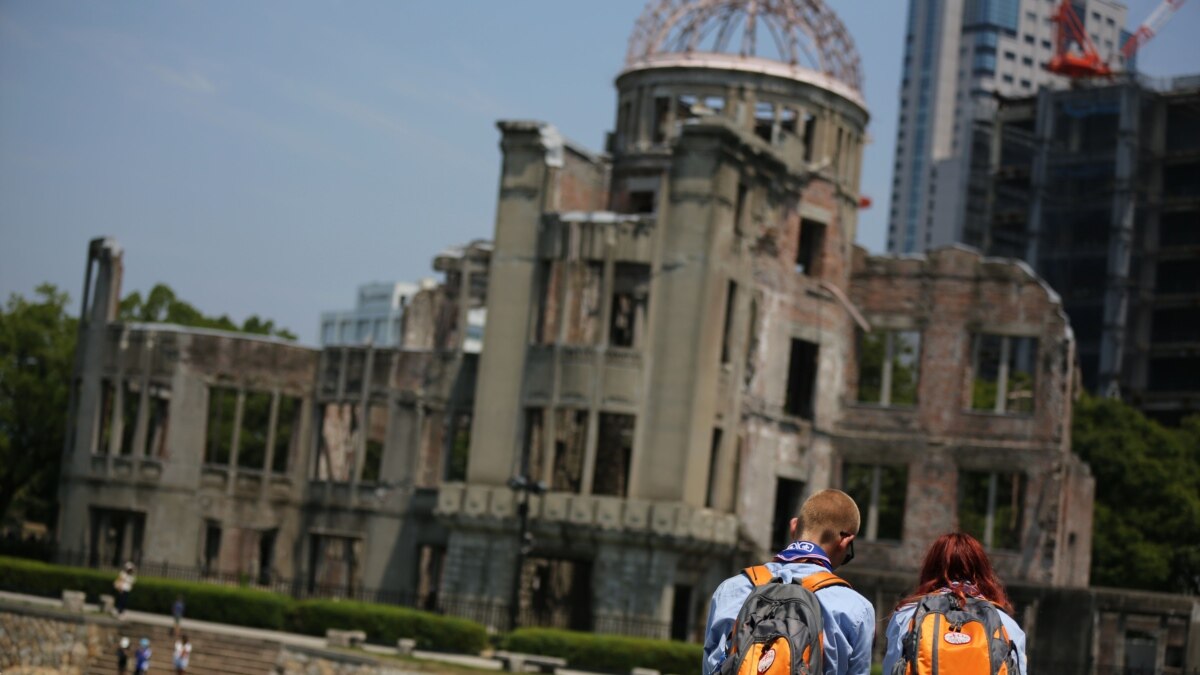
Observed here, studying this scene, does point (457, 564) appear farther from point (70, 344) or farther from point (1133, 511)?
point (1133, 511)

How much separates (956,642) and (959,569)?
1.28 ft

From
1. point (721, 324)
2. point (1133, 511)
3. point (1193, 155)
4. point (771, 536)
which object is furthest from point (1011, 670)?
point (1193, 155)

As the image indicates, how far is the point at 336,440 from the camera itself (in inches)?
2082

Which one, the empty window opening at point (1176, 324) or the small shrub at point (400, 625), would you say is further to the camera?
the empty window opening at point (1176, 324)

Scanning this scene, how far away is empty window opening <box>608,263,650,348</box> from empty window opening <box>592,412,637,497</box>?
1928 mm

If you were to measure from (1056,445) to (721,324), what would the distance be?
9.65m

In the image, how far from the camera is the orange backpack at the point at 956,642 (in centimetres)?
776

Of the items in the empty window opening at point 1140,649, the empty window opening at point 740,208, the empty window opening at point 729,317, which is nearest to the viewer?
the empty window opening at point 729,317

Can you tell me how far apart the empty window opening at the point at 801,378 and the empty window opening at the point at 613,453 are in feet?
16.9

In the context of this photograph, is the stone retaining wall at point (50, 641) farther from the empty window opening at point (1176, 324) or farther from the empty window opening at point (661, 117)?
the empty window opening at point (1176, 324)

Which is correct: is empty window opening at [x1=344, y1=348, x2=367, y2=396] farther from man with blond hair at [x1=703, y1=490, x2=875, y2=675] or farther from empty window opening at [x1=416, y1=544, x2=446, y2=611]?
man with blond hair at [x1=703, y1=490, x2=875, y2=675]

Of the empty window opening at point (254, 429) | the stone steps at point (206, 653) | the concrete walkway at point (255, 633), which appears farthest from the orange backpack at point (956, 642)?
the empty window opening at point (254, 429)

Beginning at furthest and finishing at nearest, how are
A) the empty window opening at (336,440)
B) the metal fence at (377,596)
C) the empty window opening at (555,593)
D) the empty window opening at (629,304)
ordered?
the empty window opening at (336,440)
the empty window opening at (555,593)
the empty window opening at (629,304)
the metal fence at (377,596)

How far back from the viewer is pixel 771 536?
4816 centimetres
